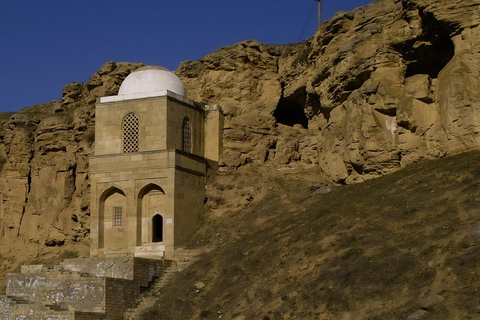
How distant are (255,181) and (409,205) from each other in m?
10.6

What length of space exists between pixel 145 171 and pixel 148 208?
149 cm

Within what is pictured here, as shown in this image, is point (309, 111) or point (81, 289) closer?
point (81, 289)

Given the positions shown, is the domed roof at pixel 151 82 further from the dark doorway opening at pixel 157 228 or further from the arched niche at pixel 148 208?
the dark doorway opening at pixel 157 228

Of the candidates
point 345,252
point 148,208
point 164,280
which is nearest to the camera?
point 345,252

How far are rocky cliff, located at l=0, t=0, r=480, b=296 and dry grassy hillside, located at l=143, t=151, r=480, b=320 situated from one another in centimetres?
131

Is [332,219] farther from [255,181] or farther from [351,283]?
[255,181]

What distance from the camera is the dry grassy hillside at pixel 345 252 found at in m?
20.8

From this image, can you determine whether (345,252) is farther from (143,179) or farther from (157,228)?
(157,228)

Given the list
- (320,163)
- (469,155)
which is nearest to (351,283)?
(469,155)

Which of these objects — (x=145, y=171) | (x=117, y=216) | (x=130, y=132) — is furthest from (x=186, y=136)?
(x=117, y=216)

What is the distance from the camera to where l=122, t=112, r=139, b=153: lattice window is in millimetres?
34594

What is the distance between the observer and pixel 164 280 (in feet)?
101

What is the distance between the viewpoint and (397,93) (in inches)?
1201

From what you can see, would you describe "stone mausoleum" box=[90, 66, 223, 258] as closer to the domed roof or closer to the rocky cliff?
the domed roof
